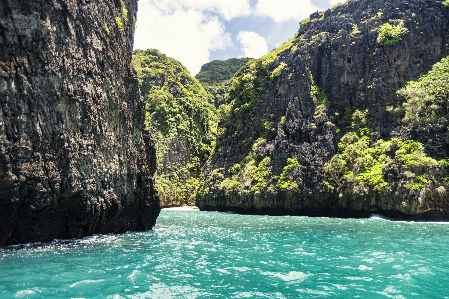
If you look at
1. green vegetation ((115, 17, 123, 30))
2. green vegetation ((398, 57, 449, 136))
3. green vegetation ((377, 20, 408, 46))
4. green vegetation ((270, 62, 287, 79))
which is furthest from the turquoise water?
green vegetation ((270, 62, 287, 79))

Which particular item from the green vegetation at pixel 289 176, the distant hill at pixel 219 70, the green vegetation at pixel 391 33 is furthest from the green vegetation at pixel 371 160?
the distant hill at pixel 219 70

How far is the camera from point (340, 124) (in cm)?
5662

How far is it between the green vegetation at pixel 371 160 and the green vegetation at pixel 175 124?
112 ft

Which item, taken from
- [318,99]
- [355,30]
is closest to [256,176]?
[318,99]

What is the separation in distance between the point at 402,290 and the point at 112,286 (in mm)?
8962

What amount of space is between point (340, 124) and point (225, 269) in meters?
47.0

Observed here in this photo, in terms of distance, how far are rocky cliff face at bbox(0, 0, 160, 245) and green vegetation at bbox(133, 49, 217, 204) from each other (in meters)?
48.7

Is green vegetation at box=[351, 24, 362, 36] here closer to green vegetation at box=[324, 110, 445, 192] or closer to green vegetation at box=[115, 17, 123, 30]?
green vegetation at box=[324, 110, 445, 192]

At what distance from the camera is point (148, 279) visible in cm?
1250

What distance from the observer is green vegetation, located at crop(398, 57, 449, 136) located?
45.3m

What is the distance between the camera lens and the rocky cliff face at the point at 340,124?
151 feet

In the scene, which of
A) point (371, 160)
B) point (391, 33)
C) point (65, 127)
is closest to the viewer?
point (65, 127)

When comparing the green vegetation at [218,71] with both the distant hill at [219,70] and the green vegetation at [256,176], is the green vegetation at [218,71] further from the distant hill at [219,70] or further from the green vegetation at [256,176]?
the green vegetation at [256,176]

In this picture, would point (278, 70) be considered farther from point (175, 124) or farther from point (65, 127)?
point (65, 127)
